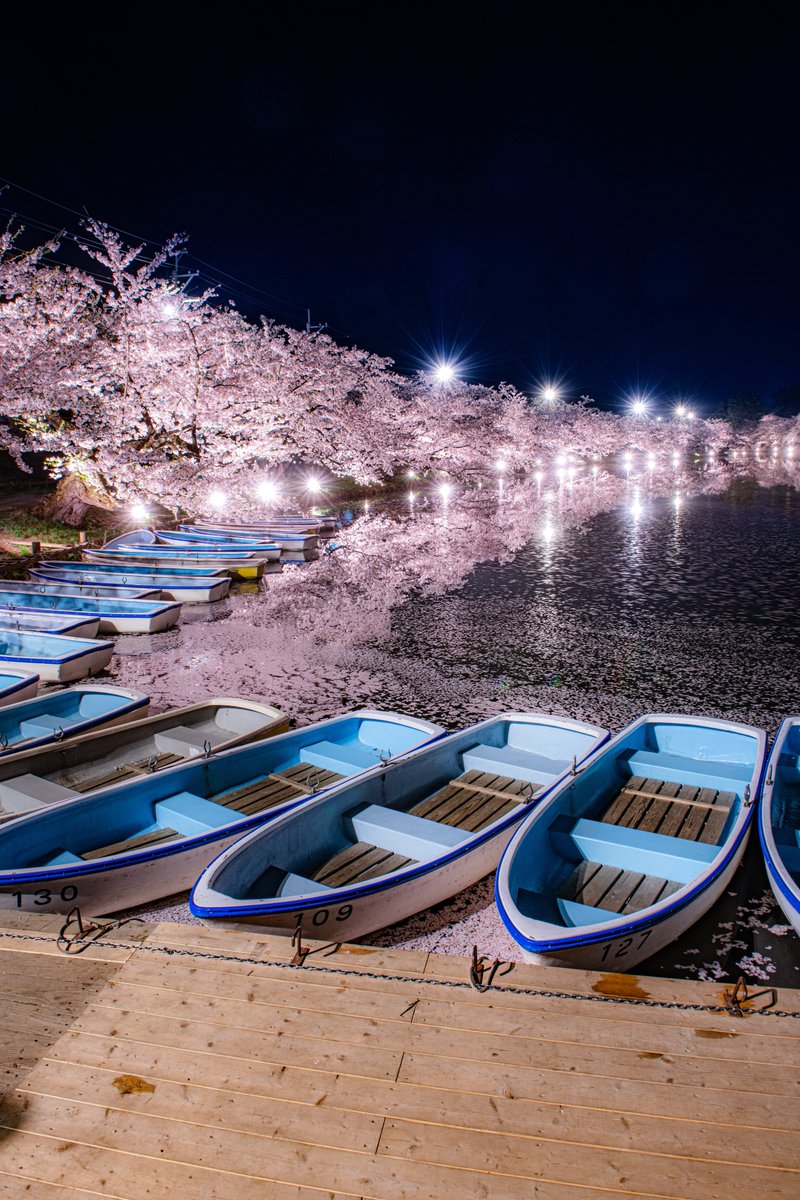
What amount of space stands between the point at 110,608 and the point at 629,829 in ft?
44.6

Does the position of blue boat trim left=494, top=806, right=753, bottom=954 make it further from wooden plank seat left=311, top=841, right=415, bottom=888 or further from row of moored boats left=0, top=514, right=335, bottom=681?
row of moored boats left=0, top=514, right=335, bottom=681

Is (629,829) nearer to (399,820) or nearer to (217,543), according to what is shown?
(399,820)

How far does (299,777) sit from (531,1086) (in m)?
4.91

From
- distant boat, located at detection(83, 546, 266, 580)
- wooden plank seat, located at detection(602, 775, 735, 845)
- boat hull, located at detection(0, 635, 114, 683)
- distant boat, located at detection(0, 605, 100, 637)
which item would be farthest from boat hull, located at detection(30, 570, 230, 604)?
wooden plank seat, located at detection(602, 775, 735, 845)

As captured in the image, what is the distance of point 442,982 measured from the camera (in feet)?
13.5

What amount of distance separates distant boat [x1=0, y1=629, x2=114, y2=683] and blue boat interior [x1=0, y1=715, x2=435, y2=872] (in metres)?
5.59

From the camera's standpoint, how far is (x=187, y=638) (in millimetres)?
16328

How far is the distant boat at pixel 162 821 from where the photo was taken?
18.6ft

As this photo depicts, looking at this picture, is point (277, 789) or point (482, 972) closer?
point (482, 972)

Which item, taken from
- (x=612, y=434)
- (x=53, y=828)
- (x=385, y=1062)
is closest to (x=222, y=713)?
(x=53, y=828)

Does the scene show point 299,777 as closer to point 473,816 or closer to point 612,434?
point 473,816

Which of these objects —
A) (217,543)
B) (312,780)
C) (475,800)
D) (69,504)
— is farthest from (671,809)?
(69,504)

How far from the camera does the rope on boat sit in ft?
12.7

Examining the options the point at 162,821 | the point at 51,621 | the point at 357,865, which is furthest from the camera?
the point at 51,621
